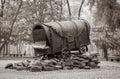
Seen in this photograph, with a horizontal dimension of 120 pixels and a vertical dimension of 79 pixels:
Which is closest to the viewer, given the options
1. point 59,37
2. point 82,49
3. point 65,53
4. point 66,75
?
point 66,75

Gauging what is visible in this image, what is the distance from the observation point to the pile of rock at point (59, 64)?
1625cm

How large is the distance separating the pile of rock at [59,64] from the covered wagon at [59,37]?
25.7 inches

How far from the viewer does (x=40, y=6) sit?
38.4 metres

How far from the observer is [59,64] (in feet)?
56.1

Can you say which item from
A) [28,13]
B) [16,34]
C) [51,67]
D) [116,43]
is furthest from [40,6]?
[51,67]

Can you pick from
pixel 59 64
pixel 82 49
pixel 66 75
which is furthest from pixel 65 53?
pixel 66 75

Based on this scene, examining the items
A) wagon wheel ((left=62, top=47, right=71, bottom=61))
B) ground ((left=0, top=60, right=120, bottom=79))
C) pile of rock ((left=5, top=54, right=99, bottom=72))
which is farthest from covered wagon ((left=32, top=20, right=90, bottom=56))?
ground ((left=0, top=60, right=120, bottom=79))

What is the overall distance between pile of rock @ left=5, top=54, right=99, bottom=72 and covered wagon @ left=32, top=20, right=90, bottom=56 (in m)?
0.65

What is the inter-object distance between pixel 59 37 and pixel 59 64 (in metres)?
1.77

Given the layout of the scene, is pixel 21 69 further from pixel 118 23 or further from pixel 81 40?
pixel 118 23

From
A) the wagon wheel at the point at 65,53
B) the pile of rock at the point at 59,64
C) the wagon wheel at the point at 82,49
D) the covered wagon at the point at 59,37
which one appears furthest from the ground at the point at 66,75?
the wagon wheel at the point at 82,49

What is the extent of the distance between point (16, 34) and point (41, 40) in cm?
2367

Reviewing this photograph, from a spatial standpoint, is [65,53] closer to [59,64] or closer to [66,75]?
[59,64]

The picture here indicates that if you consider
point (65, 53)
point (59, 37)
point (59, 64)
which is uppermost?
point (59, 37)
